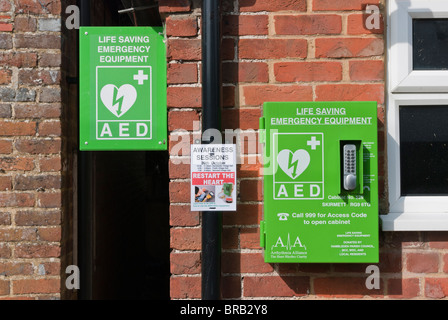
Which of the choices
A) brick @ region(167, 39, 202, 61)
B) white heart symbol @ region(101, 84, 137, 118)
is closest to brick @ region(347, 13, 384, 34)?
brick @ region(167, 39, 202, 61)

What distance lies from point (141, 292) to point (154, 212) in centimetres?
114

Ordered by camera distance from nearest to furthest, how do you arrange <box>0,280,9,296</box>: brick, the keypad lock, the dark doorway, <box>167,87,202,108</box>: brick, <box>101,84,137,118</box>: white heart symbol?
1. the keypad lock
2. <box>167,87,202,108</box>: brick
3. <box>101,84,137,118</box>: white heart symbol
4. <box>0,280,9,296</box>: brick
5. the dark doorway

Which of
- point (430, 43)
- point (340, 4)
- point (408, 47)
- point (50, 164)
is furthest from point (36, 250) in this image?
point (430, 43)

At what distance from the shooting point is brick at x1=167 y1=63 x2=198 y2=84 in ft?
6.01

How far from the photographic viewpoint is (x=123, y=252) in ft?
14.5

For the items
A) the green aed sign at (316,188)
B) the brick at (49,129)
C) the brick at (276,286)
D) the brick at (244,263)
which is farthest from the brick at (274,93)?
the brick at (49,129)

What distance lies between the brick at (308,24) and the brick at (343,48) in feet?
0.15

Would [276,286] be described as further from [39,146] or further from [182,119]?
[39,146]

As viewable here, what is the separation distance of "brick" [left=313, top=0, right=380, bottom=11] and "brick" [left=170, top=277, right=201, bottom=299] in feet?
4.43

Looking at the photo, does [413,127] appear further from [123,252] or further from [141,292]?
[141,292]

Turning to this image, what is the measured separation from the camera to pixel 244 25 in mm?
1853

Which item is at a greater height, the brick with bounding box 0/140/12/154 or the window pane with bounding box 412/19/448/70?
the window pane with bounding box 412/19/448/70

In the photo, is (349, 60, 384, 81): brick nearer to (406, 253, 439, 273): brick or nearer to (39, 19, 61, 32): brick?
(406, 253, 439, 273): brick

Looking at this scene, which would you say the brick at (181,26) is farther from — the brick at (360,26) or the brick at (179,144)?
the brick at (360,26)
